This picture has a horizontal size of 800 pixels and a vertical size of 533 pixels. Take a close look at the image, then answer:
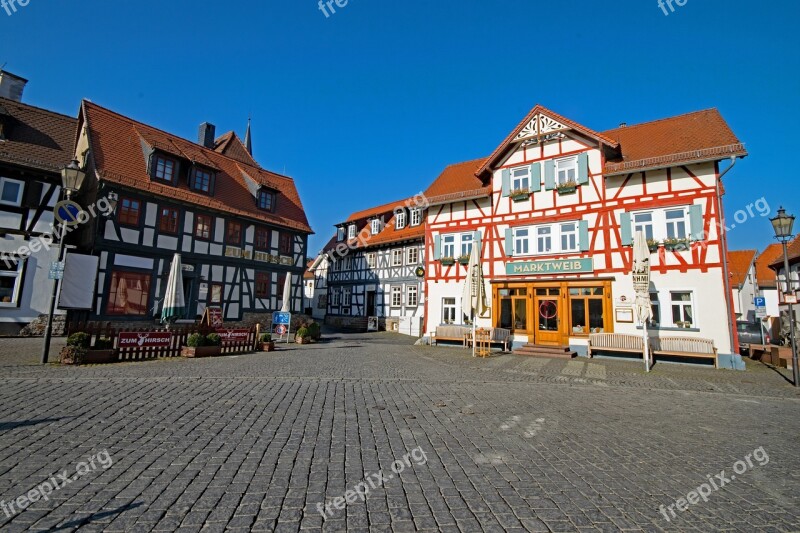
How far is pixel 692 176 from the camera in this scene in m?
14.9

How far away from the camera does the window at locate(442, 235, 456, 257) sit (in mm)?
20438

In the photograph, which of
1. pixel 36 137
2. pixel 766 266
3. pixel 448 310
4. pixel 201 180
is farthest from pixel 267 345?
pixel 766 266

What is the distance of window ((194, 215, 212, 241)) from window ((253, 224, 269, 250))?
292 centimetres

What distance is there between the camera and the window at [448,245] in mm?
20438

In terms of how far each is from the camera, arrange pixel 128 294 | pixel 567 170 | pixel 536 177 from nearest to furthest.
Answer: pixel 567 170, pixel 536 177, pixel 128 294

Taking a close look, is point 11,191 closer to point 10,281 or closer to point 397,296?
point 10,281

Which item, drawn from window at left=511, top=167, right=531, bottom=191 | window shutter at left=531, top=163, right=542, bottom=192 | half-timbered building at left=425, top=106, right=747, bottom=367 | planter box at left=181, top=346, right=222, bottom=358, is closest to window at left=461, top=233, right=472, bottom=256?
half-timbered building at left=425, top=106, right=747, bottom=367

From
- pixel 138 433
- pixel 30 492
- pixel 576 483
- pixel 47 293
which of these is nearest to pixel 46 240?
pixel 47 293

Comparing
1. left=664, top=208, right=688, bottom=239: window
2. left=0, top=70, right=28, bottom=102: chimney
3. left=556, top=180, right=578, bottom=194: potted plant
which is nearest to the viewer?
left=664, top=208, right=688, bottom=239: window

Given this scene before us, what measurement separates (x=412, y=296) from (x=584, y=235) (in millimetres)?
14796

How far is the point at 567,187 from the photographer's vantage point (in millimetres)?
17234

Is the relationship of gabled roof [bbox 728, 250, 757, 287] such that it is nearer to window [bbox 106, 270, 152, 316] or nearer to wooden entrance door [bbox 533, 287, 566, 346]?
wooden entrance door [bbox 533, 287, 566, 346]

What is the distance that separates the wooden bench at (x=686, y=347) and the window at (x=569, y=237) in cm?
484

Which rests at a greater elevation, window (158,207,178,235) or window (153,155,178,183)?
window (153,155,178,183)
